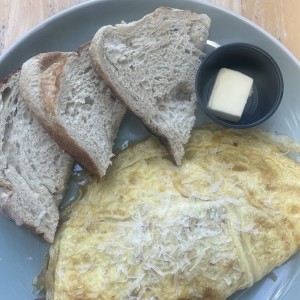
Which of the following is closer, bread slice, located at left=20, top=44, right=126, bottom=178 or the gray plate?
bread slice, located at left=20, top=44, right=126, bottom=178

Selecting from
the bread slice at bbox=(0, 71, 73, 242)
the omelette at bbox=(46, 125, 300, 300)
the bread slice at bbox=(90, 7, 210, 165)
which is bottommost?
the omelette at bbox=(46, 125, 300, 300)

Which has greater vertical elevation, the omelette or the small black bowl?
the small black bowl

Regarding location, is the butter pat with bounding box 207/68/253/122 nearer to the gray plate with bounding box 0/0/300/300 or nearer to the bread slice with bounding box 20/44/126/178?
the gray plate with bounding box 0/0/300/300

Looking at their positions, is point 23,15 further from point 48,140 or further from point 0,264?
point 0,264

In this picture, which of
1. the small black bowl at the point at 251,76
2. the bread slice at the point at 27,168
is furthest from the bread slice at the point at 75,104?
the small black bowl at the point at 251,76

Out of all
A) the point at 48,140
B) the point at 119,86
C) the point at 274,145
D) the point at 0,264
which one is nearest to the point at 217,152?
the point at 274,145

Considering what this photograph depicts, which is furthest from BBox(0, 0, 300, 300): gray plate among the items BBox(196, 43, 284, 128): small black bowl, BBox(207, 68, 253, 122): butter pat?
BBox(207, 68, 253, 122): butter pat
